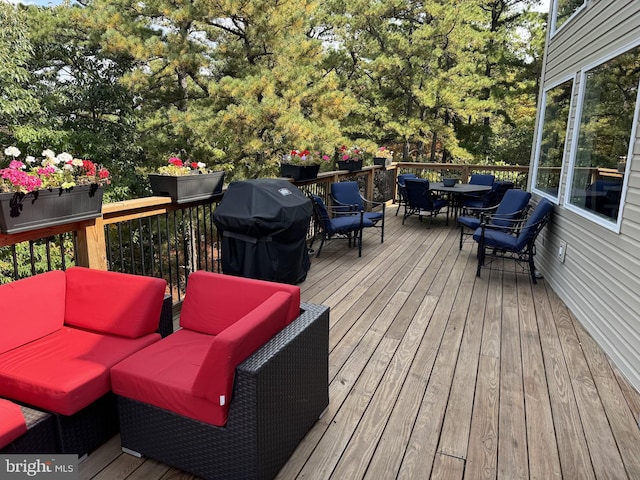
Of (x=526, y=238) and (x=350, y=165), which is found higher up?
(x=350, y=165)

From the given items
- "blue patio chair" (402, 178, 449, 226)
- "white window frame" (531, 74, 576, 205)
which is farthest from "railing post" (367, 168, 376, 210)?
"white window frame" (531, 74, 576, 205)

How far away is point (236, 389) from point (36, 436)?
0.78 meters

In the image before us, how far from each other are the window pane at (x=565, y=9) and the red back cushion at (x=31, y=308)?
489 centimetres

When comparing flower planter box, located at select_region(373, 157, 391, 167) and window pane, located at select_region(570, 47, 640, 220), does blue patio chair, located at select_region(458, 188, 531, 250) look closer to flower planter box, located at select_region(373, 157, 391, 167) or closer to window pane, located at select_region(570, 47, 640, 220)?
window pane, located at select_region(570, 47, 640, 220)

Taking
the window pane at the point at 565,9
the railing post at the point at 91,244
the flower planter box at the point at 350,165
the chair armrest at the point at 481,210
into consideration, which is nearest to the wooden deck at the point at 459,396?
the railing post at the point at 91,244

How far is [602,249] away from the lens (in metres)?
3.20

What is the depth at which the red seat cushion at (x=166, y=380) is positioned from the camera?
1.66 metres

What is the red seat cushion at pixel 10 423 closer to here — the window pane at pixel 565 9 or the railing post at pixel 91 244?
the railing post at pixel 91 244

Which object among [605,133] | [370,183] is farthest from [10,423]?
[370,183]

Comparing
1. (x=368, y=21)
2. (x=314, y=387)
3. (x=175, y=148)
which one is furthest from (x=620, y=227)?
(x=368, y=21)

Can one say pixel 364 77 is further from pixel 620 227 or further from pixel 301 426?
pixel 301 426

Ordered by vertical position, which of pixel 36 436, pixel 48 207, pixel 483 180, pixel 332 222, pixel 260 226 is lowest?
pixel 36 436

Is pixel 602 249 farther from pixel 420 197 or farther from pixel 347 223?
pixel 420 197

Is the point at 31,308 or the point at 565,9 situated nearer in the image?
the point at 31,308
